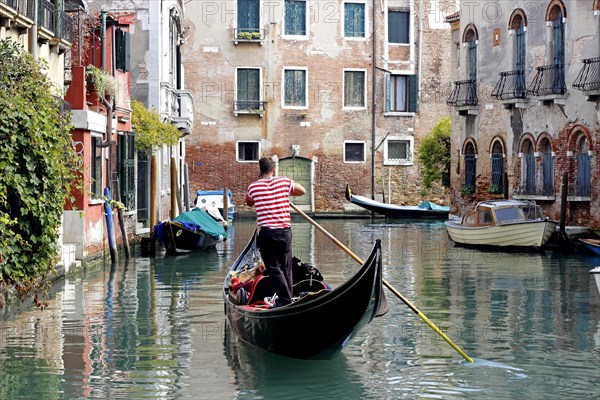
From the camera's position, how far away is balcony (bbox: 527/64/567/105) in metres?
18.0

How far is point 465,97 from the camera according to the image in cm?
2206

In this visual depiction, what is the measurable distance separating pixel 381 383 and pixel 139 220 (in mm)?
11753

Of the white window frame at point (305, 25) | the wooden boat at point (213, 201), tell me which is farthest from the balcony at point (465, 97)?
the white window frame at point (305, 25)

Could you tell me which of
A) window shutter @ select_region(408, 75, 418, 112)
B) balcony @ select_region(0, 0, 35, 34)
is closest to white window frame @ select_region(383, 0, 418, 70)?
window shutter @ select_region(408, 75, 418, 112)

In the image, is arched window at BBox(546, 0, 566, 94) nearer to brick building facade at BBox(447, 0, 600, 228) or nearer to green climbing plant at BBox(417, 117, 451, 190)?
brick building facade at BBox(447, 0, 600, 228)

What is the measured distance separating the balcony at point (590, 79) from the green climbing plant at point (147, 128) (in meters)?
6.24

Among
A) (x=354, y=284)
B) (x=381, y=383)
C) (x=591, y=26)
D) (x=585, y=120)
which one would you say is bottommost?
(x=381, y=383)

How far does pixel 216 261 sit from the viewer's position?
1568 centimetres

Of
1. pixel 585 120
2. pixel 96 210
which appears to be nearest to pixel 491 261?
pixel 585 120

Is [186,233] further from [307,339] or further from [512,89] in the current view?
[307,339]

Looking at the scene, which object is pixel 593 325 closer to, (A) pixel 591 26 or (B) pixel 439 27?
(A) pixel 591 26

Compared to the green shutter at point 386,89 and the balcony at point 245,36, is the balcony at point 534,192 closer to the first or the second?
the green shutter at point 386,89

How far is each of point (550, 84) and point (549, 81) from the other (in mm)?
70

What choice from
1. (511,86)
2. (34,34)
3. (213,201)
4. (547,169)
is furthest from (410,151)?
(34,34)
